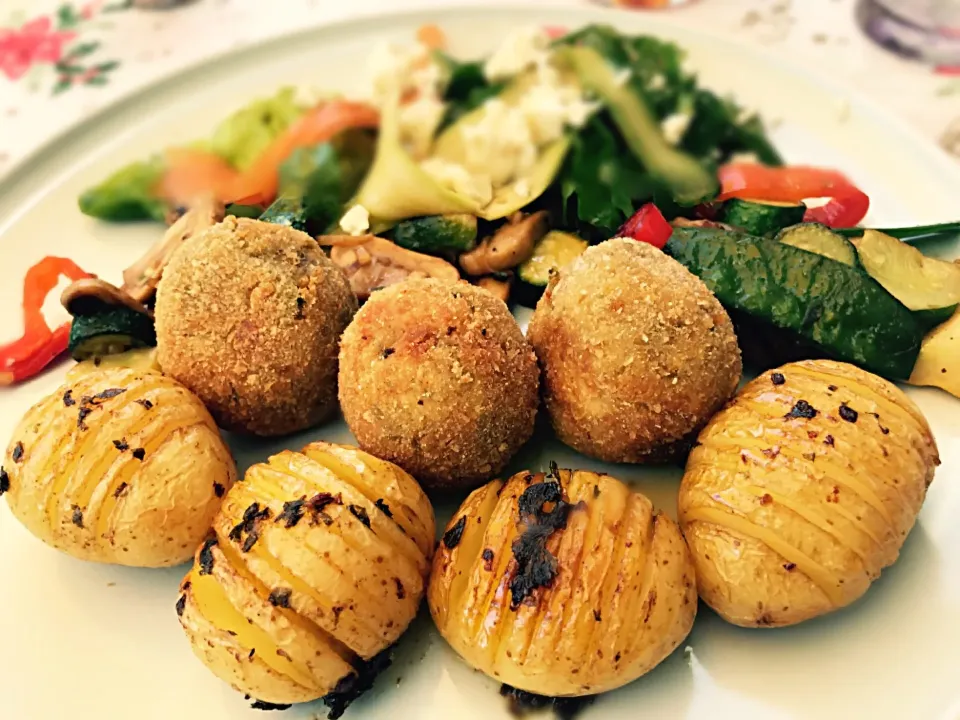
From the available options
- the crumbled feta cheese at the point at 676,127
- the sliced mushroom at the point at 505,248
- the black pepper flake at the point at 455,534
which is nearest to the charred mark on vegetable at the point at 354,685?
the black pepper flake at the point at 455,534

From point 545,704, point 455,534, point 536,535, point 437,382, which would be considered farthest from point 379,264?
point 545,704

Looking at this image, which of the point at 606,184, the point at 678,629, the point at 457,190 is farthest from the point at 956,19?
the point at 678,629

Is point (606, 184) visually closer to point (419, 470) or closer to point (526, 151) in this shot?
point (526, 151)

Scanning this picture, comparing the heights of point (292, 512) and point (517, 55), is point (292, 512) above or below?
below

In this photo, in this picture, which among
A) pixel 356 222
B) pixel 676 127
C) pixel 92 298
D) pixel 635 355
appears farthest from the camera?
pixel 676 127

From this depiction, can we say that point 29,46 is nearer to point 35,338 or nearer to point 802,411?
point 35,338

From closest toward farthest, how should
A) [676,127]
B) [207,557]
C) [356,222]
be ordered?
[207,557] < [356,222] < [676,127]

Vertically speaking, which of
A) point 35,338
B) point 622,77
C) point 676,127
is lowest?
point 35,338
